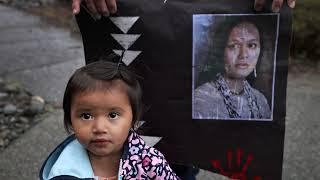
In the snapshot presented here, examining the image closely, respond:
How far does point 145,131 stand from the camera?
1964mm

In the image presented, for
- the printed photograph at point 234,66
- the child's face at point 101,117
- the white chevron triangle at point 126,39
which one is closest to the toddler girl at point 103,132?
the child's face at point 101,117

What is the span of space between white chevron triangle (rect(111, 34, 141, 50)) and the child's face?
247 millimetres

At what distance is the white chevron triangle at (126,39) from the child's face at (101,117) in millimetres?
247

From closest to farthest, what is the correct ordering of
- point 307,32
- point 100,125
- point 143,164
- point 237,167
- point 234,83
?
point 100,125 < point 143,164 < point 234,83 < point 237,167 < point 307,32

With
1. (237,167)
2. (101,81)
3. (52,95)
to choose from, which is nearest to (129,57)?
(101,81)

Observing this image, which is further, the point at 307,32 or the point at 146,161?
the point at 307,32

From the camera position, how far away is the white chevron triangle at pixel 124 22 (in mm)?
1846

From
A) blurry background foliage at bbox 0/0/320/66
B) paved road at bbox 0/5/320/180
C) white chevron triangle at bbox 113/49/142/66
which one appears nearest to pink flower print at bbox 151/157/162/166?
white chevron triangle at bbox 113/49/142/66

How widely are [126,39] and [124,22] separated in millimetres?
64

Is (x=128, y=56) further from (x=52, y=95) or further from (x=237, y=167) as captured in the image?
(x=52, y=95)

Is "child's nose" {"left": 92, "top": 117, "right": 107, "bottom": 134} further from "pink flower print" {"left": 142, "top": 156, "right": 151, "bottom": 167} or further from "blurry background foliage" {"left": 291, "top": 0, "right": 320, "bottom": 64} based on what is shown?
"blurry background foliage" {"left": 291, "top": 0, "right": 320, "bottom": 64}

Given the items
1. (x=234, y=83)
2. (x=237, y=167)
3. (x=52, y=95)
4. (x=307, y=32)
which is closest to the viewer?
(x=234, y=83)

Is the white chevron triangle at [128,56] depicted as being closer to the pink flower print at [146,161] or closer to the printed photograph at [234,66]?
the printed photograph at [234,66]

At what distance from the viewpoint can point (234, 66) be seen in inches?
71.8
